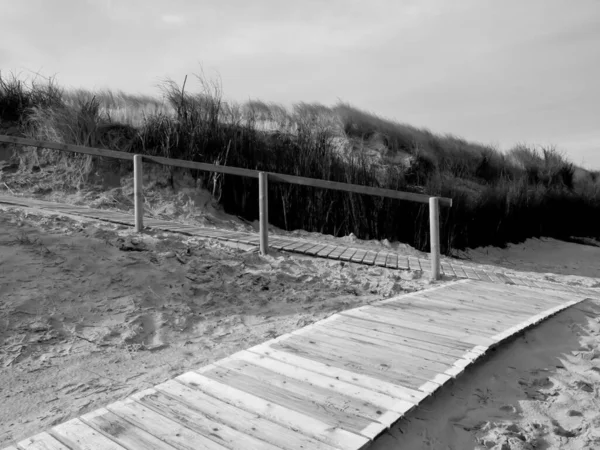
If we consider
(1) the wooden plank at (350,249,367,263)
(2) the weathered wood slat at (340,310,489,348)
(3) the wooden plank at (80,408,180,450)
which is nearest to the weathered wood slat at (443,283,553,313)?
(2) the weathered wood slat at (340,310,489,348)

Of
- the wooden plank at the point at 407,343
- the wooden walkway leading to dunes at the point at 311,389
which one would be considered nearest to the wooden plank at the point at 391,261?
the wooden walkway leading to dunes at the point at 311,389

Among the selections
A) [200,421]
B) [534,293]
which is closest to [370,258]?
[534,293]

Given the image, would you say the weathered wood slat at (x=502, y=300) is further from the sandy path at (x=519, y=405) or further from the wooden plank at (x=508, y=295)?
the sandy path at (x=519, y=405)

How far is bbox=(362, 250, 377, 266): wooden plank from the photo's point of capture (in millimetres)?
5643

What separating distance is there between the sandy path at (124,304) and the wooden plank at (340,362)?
1.24 ft

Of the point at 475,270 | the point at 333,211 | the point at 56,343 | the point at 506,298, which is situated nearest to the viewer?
the point at 56,343

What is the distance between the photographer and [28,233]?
4.76 meters

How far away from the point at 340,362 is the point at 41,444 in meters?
1.55

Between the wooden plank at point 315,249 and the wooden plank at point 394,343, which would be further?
the wooden plank at point 315,249

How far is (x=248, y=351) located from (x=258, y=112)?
37.1 feet

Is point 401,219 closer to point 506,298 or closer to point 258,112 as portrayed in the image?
point 506,298

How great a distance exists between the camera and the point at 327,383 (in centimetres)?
267

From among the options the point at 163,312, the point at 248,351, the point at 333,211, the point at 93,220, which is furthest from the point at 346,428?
the point at 333,211

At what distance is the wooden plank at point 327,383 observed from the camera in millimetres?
2424
